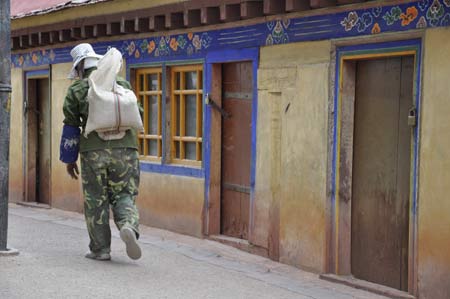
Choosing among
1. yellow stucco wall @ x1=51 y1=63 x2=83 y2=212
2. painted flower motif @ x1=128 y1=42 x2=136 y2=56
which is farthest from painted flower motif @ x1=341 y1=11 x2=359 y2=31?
yellow stucco wall @ x1=51 y1=63 x2=83 y2=212

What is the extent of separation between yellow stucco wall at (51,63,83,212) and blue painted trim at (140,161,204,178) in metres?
1.85

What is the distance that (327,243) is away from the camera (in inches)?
322

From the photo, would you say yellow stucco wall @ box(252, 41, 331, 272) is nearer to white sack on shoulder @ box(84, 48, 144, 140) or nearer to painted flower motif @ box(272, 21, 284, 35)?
painted flower motif @ box(272, 21, 284, 35)

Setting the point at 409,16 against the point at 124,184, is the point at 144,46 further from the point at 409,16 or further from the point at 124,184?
the point at 409,16

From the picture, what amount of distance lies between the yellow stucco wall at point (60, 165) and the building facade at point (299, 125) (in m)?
0.84

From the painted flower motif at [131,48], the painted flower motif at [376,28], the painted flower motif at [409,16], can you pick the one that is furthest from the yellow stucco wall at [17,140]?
the painted flower motif at [409,16]

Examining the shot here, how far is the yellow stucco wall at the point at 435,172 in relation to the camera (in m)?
6.78

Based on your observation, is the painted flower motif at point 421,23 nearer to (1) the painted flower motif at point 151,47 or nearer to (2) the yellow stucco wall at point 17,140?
(1) the painted flower motif at point 151,47

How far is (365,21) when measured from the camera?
7602 mm

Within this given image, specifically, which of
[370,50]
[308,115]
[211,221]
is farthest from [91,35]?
[370,50]

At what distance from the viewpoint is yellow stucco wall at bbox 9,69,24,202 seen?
1424cm

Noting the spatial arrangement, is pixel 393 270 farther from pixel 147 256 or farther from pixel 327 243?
pixel 147 256

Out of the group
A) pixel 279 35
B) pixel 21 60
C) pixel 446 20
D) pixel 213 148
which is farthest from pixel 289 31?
pixel 21 60

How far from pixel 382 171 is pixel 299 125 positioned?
1102 mm
